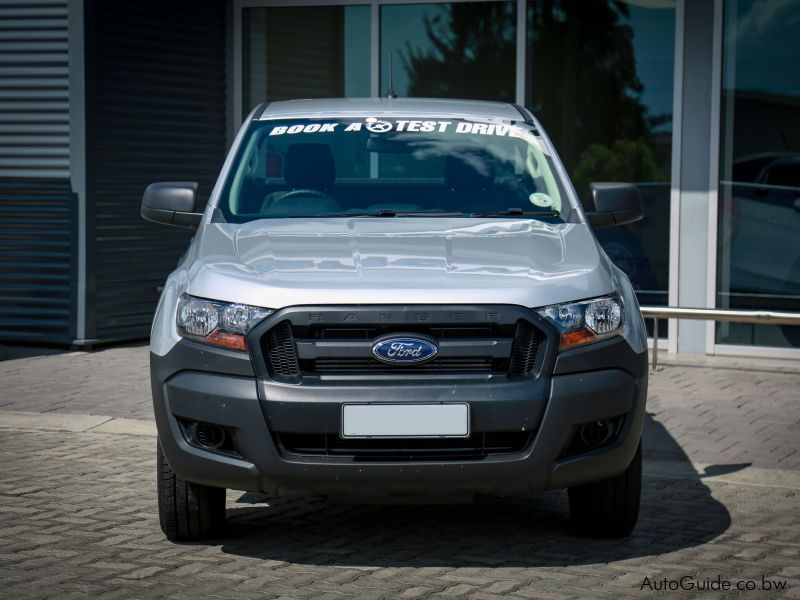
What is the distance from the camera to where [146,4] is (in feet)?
39.4

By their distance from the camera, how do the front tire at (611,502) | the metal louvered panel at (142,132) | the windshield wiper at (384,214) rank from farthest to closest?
the metal louvered panel at (142,132)
the windshield wiper at (384,214)
the front tire at (611,502)

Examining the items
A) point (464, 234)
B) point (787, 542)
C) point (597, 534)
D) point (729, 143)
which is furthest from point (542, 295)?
point (729, 143)

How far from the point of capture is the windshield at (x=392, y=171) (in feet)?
19.7

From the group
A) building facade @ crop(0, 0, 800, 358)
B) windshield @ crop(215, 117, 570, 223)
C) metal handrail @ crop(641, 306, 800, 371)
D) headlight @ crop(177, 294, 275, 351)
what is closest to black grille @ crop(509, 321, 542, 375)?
headlight @ crop(177, 294, 275, 351)

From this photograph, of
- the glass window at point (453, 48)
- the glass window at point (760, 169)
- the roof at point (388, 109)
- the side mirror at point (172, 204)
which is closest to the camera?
the side mirror at point (172, 204)

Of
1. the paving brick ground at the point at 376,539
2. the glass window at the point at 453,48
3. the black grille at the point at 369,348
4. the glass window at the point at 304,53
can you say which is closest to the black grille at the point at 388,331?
the black grille at the point at 369,348

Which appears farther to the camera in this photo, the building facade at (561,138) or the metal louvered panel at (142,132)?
the metal louvered panel at (142,132)

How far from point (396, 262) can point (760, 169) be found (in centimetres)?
692

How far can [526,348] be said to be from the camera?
190 inches

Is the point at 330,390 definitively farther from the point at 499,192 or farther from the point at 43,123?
the point at 43,123

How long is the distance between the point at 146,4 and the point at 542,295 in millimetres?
8077

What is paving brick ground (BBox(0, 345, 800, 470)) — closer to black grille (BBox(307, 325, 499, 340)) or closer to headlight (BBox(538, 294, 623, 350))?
headlight (BBox(538, 294, 623, 350))

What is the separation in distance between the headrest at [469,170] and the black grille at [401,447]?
1.65 metres

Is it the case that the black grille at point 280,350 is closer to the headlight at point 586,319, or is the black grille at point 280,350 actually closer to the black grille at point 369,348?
the black grille at point 369,348
